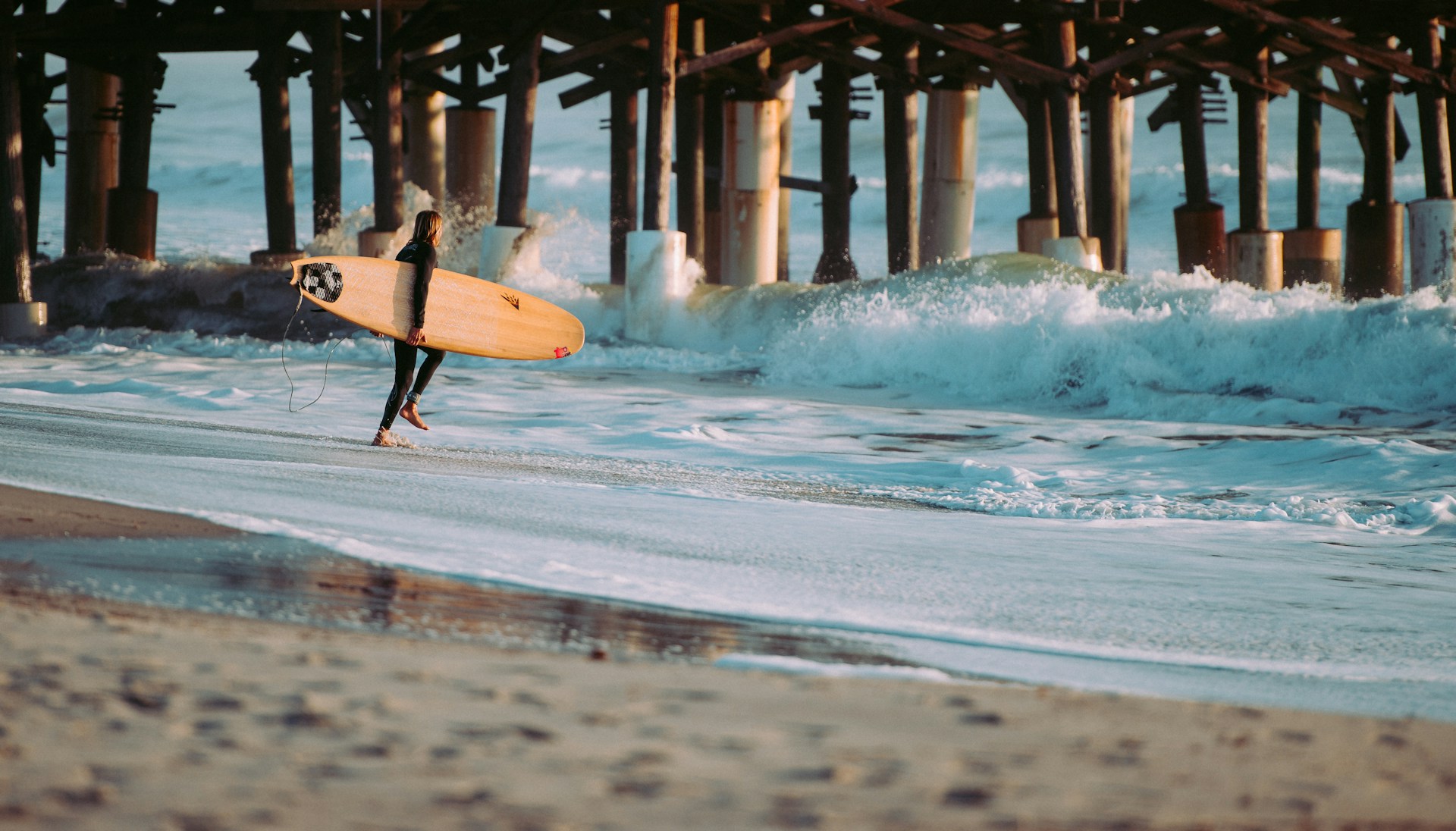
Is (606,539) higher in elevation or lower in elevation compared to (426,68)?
A: lower

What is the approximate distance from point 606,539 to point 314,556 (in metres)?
0.91

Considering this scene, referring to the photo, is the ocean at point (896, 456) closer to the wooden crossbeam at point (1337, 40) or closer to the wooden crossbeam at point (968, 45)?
the wooden crossbeam at point (968, 45)

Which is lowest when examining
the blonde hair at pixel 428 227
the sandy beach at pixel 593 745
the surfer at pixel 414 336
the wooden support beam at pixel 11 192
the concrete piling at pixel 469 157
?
the sandy beach at pixel 593 745

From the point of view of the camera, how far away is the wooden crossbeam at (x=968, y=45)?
12141 mm

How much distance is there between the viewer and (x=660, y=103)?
11.7 m

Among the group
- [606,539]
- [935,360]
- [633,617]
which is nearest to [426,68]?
[935,360]

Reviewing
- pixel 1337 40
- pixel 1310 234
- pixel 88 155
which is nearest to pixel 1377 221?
pixel 1310 234

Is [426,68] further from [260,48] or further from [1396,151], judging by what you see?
[1396,151]

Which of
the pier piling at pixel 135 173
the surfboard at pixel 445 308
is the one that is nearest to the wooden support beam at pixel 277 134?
the pier piling at pixel 135 173

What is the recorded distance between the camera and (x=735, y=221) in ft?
48.3

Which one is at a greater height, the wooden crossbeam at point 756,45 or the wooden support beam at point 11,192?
the wooden crossbeam at point 756,45

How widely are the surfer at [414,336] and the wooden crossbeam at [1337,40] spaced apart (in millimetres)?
8793

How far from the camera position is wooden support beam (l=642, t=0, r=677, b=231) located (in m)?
11.8

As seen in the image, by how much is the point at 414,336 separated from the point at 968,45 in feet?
23.9
